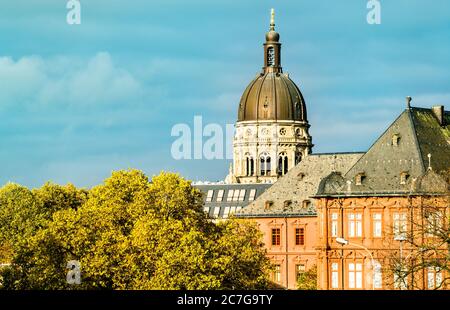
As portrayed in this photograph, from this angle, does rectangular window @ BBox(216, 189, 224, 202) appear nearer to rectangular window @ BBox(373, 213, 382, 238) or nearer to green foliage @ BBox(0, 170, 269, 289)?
rectangular window @ BBox(373, 213, 382, 238)

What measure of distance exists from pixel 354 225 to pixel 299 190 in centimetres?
2869

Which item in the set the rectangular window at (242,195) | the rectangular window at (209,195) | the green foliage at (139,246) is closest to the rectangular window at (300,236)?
the green foliage at (139,246)

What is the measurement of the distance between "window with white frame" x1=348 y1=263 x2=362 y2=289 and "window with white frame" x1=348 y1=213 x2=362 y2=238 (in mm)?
2544

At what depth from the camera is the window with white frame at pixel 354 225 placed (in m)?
117

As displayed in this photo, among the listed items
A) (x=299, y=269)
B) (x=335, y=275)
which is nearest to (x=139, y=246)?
(x=335, y=275)

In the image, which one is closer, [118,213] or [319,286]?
[118,213]

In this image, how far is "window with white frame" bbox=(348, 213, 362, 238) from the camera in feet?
382

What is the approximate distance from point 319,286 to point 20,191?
4565 centimetres

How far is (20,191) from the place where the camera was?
152m

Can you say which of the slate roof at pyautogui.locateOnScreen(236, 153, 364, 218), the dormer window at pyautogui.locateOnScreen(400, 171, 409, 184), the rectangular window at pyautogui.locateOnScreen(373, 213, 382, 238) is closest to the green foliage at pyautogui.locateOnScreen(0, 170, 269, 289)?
the rectangular window at pyautogui.locateOnScreen(373, 213, 382, 238)

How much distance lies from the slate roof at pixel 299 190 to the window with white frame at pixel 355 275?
83.7ft
